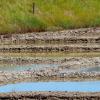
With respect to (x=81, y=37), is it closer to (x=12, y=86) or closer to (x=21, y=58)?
(x=21, y=58)

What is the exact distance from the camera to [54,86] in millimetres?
29531

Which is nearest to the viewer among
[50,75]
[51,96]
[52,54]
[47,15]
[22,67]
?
[51,96]

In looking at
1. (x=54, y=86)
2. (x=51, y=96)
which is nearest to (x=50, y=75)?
(x=54, y=86)

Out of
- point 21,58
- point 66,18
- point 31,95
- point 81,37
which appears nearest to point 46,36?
point 81,37

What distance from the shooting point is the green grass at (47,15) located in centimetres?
5075

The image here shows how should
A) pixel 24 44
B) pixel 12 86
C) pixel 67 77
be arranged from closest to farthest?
pixel 12 86
pixel 67 77
pixel 24 44

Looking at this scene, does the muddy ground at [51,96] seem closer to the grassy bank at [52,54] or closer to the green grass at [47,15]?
the grassy bank at [52,54]

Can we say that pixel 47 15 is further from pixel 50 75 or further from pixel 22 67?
pixel 50 75

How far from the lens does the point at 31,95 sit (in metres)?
26.5

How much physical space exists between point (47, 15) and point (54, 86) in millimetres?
24885

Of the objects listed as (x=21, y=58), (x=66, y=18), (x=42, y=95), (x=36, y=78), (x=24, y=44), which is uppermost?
(x=66, y=18)

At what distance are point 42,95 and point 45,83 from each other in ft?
12.2

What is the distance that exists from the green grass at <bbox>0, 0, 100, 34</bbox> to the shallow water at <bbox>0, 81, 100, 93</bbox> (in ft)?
64.7

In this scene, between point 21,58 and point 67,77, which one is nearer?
point 67,77
